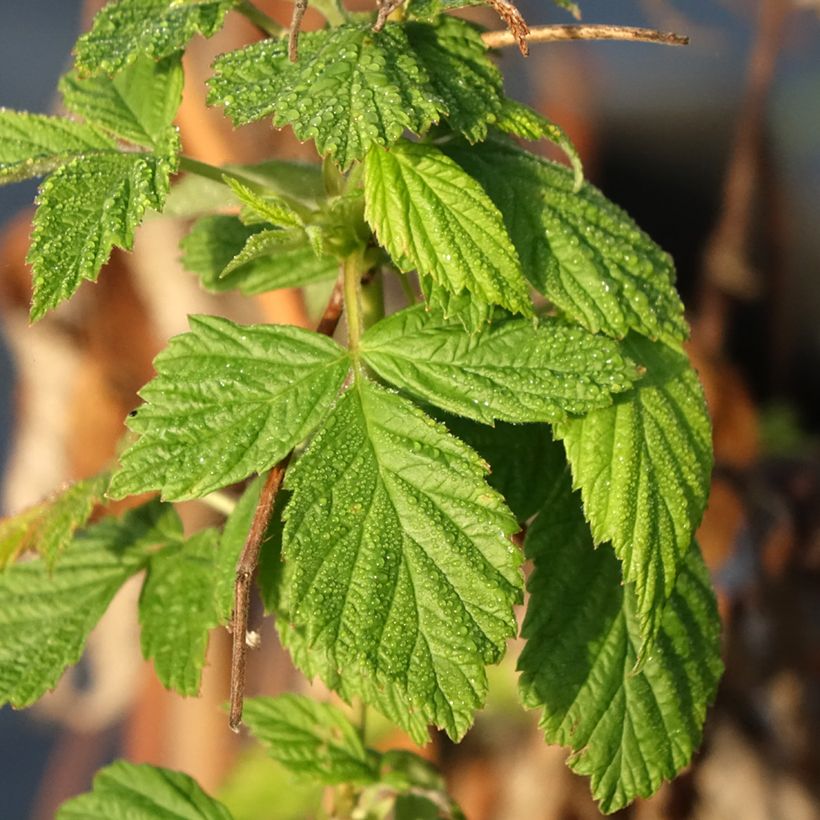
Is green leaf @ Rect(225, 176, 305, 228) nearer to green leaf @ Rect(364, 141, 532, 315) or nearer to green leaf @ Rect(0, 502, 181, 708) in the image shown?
green leaf @ Rect(364, 141, 532, 315)

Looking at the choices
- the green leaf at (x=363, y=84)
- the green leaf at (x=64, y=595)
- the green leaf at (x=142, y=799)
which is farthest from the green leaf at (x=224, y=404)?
the green leaf at (x=142, y=799)

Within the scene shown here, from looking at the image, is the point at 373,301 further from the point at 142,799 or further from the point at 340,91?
the point at 142,799

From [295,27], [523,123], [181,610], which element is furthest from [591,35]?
[181,610]

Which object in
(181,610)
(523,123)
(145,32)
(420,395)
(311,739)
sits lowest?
(311,739)

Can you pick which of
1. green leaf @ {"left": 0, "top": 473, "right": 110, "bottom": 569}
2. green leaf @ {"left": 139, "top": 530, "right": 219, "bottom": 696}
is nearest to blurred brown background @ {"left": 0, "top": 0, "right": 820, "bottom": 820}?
green leaf @ {"left": 139, "top": 530, "right": 219, "bottom": 696}

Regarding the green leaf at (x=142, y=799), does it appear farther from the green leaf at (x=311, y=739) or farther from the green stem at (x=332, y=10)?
the green stem at (x=332, y=10)

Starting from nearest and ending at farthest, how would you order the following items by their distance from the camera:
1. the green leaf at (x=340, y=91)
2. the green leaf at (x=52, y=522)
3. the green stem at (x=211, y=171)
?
the green leaf at (x=340, y=91), the green stem at (x=211, y=171), the green leaf at (x=52, y=522)

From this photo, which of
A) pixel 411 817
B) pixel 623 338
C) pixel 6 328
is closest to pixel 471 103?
pixel 623 338

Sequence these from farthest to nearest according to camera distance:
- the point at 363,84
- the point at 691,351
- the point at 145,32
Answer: the point at 691,351
the point at 145,32
the point at 363,84

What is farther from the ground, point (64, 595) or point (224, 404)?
point (224, 404)
